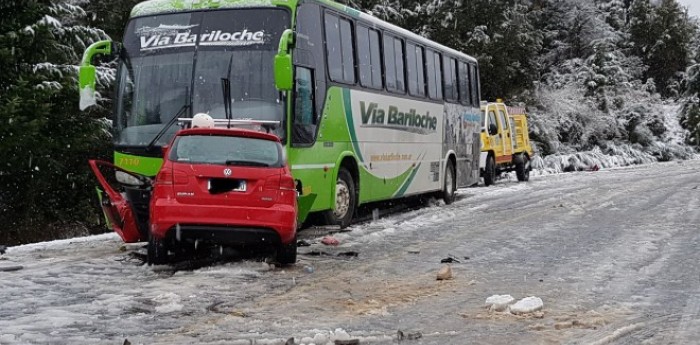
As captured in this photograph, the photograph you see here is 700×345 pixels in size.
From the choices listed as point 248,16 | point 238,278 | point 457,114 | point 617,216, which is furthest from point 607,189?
point 238,278

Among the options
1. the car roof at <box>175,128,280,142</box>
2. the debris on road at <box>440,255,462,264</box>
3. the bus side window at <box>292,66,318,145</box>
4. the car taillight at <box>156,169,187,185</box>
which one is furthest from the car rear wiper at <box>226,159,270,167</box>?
the debris on road at <box>440,255,462,264</box>

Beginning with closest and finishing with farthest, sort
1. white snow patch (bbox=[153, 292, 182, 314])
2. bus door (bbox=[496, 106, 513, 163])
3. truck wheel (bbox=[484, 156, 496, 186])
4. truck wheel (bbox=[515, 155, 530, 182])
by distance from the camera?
white snow patch (bbox=[153, 292, 182, 314]), truck wheel (bbox=[484, 156, 496, 186]), bus door (bbox=[496, 106, 513, 163]), truck wheel (bbox=[515, 155, 530, 182])

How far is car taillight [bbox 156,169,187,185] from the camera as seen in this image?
8.36 m

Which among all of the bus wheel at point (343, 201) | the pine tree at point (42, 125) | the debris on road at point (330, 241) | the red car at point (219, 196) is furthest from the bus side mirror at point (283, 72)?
A: the pine tree at point (42, 125)

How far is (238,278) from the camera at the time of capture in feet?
26.7

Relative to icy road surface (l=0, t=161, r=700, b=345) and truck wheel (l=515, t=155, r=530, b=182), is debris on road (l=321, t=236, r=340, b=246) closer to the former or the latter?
icy road surface (l=0, t=161, r=700, b=345)

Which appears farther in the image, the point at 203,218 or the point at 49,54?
the point at 49,54

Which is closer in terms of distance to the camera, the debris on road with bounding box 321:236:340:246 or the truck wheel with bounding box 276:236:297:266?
the truck wheel with bounding box 276:236:297:266

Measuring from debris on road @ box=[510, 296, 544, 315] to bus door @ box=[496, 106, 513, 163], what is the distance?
18.6 metres

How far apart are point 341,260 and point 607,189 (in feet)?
44.7

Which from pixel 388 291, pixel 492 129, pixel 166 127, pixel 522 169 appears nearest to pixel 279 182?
pixel 388 291

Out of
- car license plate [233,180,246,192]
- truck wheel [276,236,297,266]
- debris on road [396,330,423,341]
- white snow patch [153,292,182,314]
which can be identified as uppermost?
car license plate [233,180,246,192]

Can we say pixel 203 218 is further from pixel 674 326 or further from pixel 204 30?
pixel 674 326

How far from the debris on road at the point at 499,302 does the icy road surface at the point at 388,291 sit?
0.09 metres
